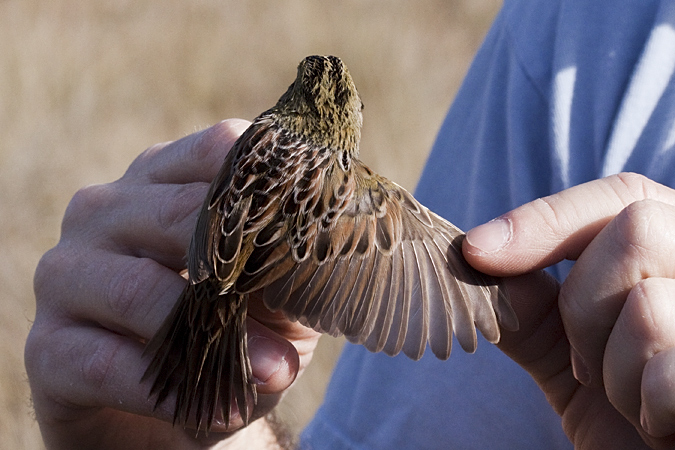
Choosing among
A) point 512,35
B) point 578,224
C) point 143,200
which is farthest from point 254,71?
point 578,224

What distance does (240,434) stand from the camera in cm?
252

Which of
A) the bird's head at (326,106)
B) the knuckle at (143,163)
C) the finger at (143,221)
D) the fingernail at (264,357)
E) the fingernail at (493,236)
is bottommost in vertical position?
the fingernail at (264,357)

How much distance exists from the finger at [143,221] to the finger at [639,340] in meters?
1.14

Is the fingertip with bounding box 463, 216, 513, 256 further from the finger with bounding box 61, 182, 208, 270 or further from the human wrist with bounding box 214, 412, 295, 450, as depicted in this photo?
the human wrist with bounding box 214, 412, 295, 450

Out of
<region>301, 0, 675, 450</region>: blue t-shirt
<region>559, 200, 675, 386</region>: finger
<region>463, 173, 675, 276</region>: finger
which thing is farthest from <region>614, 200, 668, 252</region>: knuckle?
<region>301, 0, 675, 450</region>: blue t-shirt

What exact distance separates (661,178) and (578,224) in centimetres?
71

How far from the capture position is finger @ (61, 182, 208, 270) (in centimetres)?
205

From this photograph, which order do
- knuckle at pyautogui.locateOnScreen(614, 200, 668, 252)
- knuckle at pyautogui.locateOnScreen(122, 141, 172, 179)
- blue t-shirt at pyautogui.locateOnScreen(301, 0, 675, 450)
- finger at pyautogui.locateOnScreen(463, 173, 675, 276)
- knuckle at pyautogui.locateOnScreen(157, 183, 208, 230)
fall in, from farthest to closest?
blue t-shirt at pyautogui.locateOnScreen(301, 0, 675, 450), knuckle at pyautogui.locateOnScreen(122, 141, 172, 179), knuckle at pyautogui.locateOnScreen(157, 183, 208, 230), finger at pyautogui.locateOnScreen(463, 173, 675, 276), knuckle at pyautogui.locateOnScreen(614, 200, 668, 252)

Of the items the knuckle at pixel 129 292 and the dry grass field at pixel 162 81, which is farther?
the dry grass field at pixel 162 81

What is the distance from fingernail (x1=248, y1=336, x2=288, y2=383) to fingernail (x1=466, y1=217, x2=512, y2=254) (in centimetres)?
58

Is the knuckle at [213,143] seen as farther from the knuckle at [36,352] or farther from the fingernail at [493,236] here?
the fingernail at [493,236]

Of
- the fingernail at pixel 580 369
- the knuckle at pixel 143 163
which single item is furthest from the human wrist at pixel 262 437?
the fingernail at pixel 580 369

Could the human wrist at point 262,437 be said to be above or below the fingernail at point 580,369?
below

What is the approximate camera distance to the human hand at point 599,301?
4.99 ft
